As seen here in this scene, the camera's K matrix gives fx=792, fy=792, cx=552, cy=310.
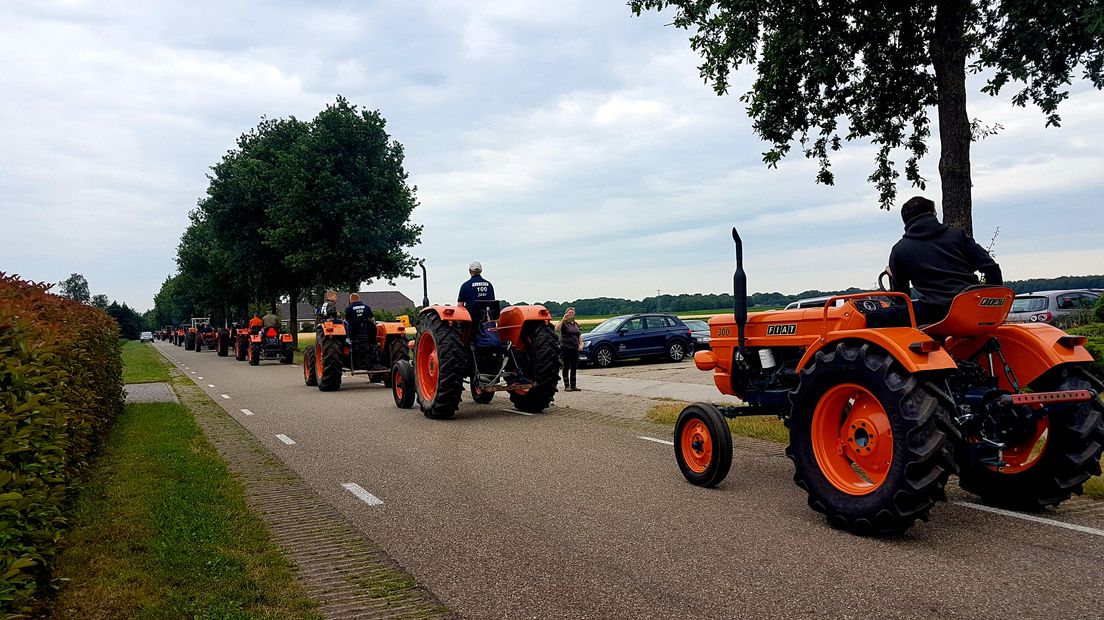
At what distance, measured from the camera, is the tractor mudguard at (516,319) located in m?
11.6

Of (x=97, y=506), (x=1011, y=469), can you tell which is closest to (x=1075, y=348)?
(x=1011, y=469)

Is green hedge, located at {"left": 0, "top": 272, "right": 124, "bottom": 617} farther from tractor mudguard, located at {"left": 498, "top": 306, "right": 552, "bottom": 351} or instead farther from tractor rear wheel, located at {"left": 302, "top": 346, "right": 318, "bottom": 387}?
tractor rear wheel, located at {"left": 302, "top": 346, "right": 318, "bottom": 387}

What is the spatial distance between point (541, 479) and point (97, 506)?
352 centimetres

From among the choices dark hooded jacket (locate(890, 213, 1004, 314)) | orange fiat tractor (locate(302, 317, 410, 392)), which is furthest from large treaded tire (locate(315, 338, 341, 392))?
dark hooded jacket (locate(890, 213, 1004, 314))

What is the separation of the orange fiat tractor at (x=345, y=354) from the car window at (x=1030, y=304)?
14619mm

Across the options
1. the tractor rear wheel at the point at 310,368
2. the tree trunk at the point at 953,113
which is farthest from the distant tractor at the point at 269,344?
the tree trunk at the point at 953,113

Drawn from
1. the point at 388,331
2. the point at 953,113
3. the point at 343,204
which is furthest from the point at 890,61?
the point at 343,204

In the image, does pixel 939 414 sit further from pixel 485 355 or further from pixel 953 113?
pixel 485 355

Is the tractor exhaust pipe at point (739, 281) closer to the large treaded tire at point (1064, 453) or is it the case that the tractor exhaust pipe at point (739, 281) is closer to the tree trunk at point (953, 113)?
the large treaded tire at point (1064, 453)

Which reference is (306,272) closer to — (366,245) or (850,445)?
(366,245)

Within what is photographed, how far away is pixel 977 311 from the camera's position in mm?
5215

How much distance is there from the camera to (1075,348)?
5.38 metres

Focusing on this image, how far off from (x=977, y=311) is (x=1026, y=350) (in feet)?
1.86

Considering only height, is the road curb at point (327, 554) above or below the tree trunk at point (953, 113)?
below
